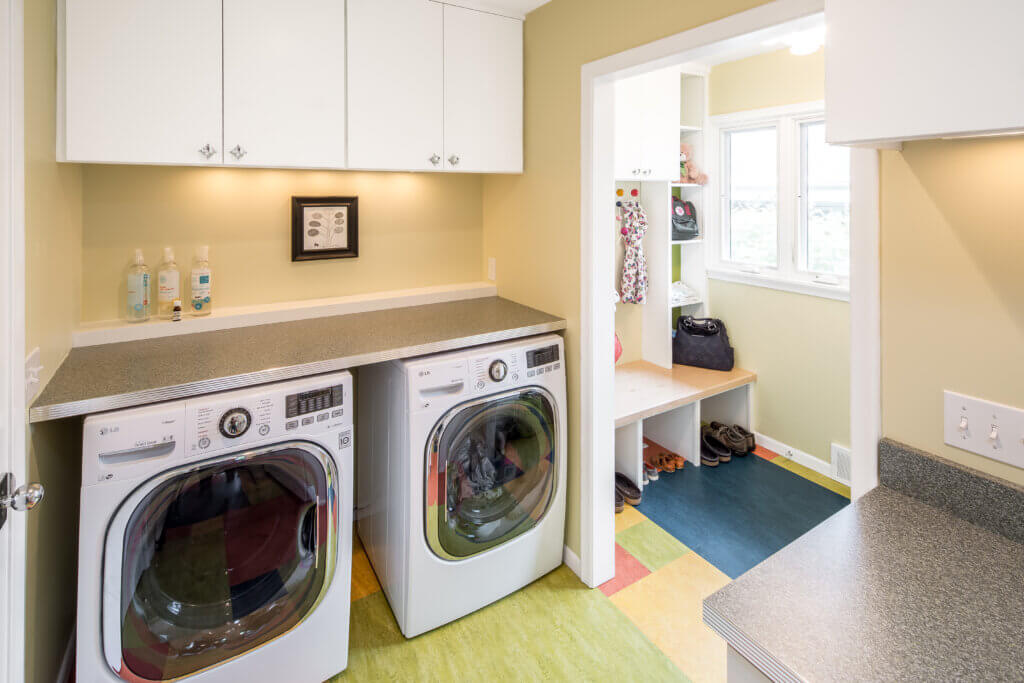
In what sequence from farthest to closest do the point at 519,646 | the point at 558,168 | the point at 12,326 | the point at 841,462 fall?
the point at 841,462, the point at 558,168, the point at 519,646, the point at 12,326

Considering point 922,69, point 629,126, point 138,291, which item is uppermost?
point 629,126

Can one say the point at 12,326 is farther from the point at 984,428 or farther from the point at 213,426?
the point at 984,428

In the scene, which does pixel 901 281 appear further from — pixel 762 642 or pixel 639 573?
pixel 639 573

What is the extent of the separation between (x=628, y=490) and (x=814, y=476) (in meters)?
1.17

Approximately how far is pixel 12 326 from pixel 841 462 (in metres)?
3.56

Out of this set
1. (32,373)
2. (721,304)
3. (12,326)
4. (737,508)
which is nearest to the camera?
(12,326)

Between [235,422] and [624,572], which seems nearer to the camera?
[235,422]

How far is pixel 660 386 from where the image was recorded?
Result: 315 cm

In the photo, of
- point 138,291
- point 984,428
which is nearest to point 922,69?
point 984,428

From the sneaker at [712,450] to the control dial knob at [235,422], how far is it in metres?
2.67

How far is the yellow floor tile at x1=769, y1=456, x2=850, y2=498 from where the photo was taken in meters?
2.99

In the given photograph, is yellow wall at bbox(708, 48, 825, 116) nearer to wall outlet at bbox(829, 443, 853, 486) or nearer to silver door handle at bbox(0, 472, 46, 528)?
wall outlet at bbox(829, 443, 853, 486)

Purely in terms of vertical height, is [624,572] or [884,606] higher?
[884,606]

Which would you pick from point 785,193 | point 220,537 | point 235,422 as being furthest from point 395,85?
point 785,193
